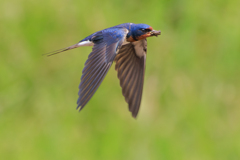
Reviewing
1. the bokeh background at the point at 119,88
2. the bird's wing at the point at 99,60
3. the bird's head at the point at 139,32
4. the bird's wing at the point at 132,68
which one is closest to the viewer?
the bird's wing at the point at 99,60

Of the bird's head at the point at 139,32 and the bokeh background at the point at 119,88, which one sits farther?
the bokeh background at the point at 119,88

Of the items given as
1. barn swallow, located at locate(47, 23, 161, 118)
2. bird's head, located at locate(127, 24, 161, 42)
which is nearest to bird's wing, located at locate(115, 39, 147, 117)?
barn swallow, located at locate(47, 23, 161, 118)

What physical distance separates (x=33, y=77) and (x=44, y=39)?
1.09 ft

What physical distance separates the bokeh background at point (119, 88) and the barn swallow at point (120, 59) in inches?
41.6

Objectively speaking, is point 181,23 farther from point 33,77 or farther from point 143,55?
point 143,55

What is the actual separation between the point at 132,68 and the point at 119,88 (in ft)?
4.10

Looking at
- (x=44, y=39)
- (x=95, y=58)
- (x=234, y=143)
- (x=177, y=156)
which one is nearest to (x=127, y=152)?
(x=177, y=156)

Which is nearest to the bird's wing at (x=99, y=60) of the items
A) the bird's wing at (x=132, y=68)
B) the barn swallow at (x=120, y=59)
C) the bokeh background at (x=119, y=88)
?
the barn swallow at (x=120, y=59)

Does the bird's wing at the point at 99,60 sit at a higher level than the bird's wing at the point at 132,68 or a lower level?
higher

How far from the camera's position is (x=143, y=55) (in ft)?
13.6

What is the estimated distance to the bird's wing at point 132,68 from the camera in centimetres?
400

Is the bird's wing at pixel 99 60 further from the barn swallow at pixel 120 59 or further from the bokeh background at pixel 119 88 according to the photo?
the bokeh background at pixel 119 88

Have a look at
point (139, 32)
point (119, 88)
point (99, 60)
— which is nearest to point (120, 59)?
point (139, 32)

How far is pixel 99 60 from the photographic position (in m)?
3.50
